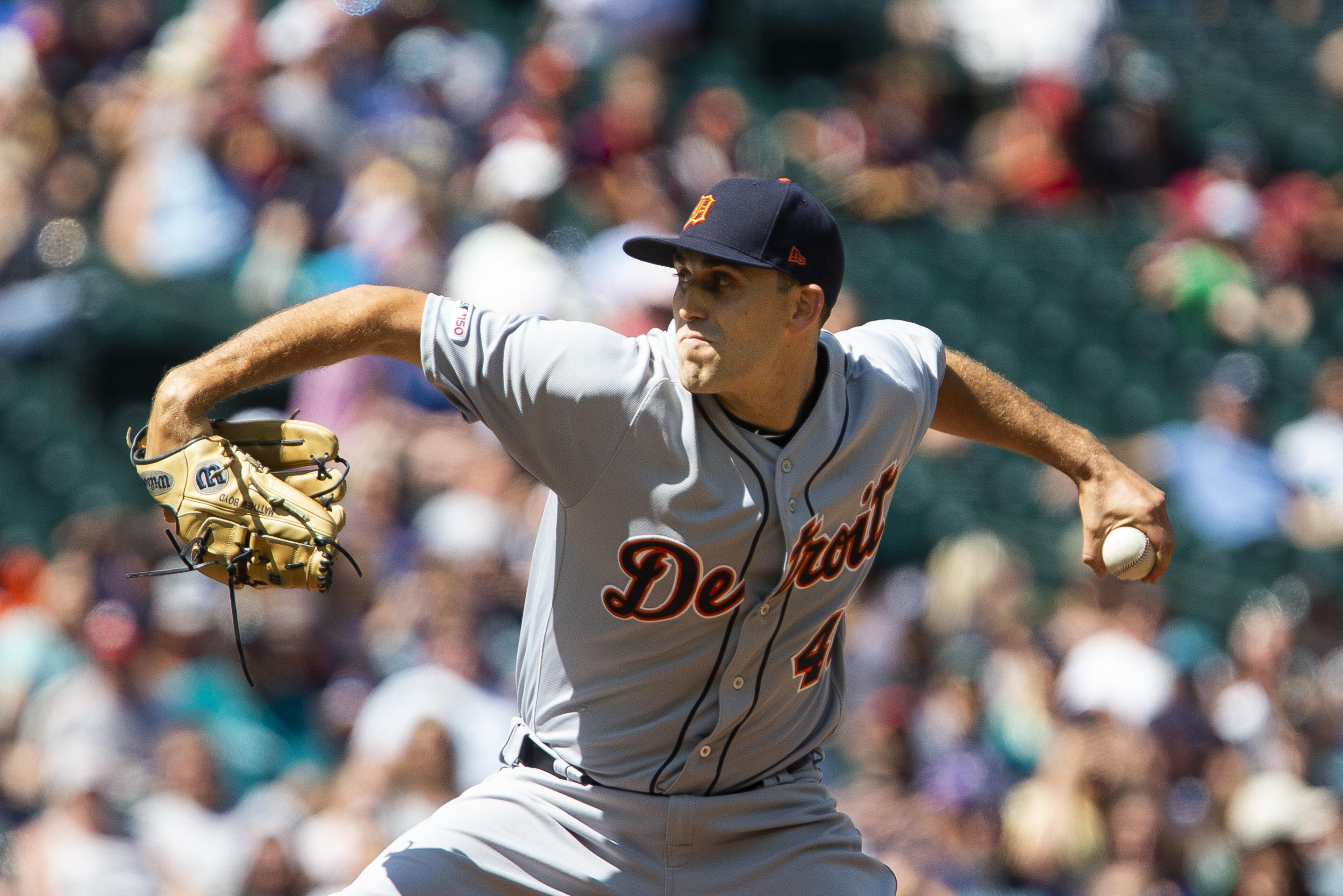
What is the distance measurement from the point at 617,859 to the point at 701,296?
3.41 feet

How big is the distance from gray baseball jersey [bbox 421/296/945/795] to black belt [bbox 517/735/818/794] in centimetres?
2

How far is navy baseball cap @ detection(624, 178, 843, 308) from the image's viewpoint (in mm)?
2752

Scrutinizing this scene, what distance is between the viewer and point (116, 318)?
7.02m

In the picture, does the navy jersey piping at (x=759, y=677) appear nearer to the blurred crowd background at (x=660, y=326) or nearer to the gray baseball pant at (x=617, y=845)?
the gray baseball pant at (x=617, y=845)

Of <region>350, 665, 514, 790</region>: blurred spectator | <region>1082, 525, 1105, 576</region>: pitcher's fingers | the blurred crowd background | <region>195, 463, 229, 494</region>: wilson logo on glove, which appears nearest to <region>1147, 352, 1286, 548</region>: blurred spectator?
the blurred crowd background

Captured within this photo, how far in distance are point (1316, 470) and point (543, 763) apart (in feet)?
18.8

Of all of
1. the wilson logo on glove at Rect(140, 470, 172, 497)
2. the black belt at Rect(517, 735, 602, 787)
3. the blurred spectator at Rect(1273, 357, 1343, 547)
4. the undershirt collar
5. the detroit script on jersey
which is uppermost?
the wilson logo on glove at Rect(140, 470, 172, 497)

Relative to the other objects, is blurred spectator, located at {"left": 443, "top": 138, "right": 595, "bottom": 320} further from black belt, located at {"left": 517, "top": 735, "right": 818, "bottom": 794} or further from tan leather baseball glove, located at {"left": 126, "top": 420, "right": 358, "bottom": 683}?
tan leather baseball glove, located at {"left": 126, "top": 420, "right": 358, "bottom": 683}

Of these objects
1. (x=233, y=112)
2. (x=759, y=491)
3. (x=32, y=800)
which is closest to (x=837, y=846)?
(x=759, y=491)

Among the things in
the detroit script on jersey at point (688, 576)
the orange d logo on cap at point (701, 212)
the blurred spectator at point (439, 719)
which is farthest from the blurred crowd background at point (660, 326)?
the orange d logo on cap at point (701, 212)

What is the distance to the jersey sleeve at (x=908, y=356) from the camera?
3.12 metres

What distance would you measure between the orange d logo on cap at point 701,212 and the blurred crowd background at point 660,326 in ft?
9.16

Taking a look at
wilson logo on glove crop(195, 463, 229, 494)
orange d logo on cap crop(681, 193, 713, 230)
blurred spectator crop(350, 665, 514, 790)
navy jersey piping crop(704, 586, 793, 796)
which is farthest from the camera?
blurred spectator crop(350, 665, 514, 790)

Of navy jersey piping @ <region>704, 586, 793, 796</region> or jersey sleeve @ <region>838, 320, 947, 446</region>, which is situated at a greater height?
jersey sleeve @ <region>838, 320, 947, 446</region>
